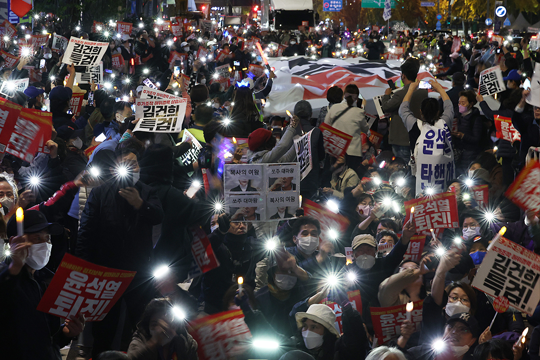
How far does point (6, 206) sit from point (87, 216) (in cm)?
118

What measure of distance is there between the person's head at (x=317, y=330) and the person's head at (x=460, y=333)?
0.76 metres

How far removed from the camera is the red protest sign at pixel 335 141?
318 inches

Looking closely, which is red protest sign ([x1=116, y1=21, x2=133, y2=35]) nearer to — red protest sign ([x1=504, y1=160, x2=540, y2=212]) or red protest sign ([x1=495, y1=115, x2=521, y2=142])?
red protest sign ([x1=495, y1=115, x2=521, y2=142])

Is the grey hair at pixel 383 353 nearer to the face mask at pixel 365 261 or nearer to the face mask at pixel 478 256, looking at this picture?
the face mask at pixel 365 261

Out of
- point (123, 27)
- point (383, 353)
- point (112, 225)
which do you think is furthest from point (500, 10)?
point (383, 353)

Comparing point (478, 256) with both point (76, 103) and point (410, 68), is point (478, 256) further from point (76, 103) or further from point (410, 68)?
point (76, 103)

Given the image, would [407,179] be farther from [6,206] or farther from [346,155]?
[6,206]

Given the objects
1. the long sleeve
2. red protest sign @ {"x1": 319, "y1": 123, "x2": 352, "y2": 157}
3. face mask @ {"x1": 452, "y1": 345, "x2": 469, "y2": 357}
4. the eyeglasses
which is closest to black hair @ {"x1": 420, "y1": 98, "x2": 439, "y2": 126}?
the long sleeve

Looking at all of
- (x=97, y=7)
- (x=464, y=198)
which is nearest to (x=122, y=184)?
(x=464, y=198)

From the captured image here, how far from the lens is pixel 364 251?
18.8ft

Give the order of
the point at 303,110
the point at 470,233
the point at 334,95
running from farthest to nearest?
the point at 334,95 → the point at 303,110 → the point at 470,233

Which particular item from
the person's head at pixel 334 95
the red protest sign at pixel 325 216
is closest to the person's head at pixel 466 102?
the person's head at pixel 334 95

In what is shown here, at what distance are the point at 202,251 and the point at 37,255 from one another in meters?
1.71

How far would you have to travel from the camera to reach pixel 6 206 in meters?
5.48
